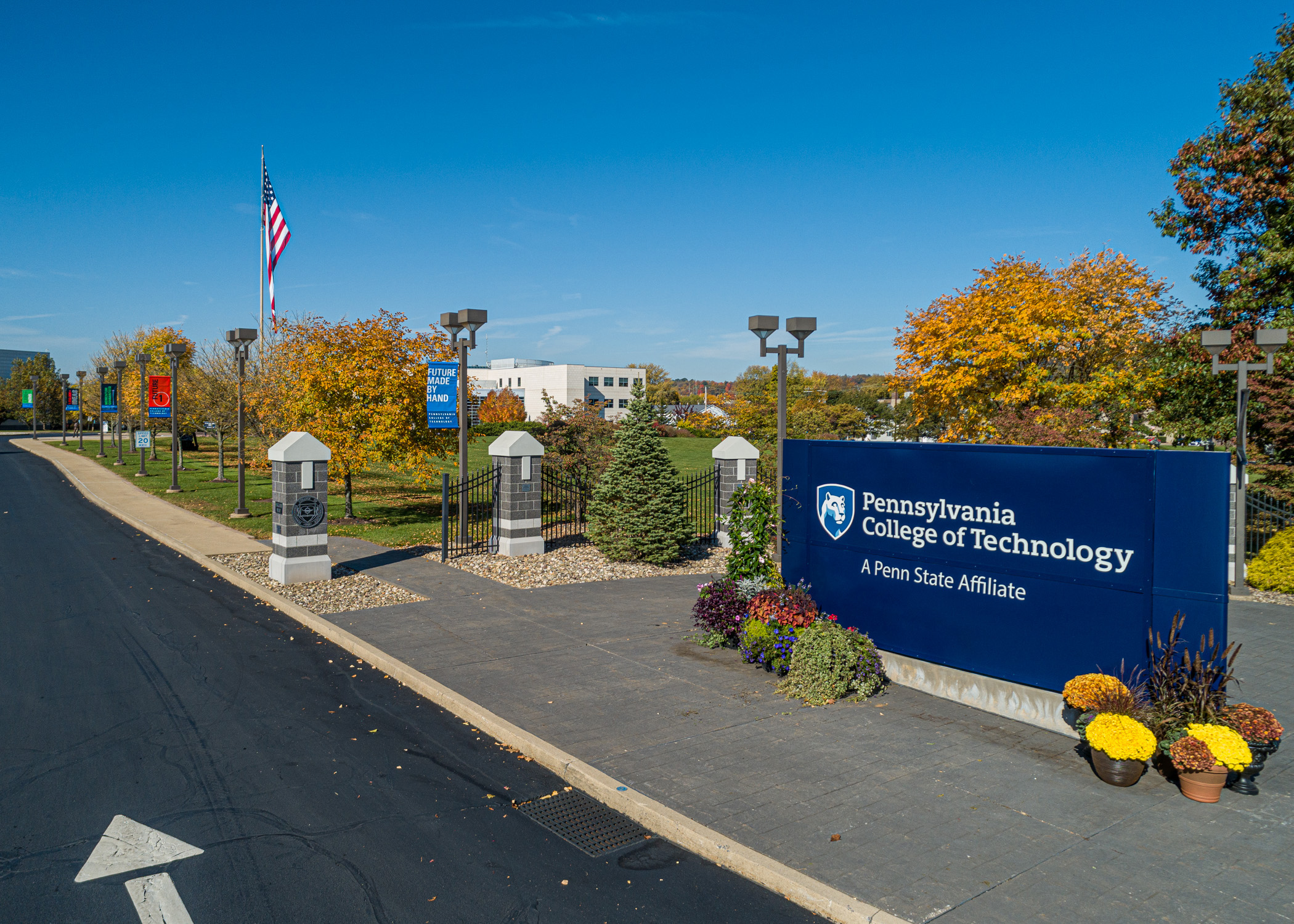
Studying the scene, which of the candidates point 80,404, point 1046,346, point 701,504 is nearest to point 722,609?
point 701,504

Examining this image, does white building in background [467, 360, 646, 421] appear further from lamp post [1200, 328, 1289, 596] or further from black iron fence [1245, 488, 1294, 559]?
lamp post [1200, 328, 1289, 596]

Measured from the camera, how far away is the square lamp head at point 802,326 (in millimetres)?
14023

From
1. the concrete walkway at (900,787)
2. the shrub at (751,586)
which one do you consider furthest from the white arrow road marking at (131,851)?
the shrub at (751,586)

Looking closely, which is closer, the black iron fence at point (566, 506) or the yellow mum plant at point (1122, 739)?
the yellow mum plant at point (1122, 739)

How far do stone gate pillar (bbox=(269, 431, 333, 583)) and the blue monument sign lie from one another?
8230mm

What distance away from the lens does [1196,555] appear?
20.4ft

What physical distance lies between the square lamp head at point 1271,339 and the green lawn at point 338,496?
15707mm

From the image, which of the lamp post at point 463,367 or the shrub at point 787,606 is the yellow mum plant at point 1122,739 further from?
the lamp post at point 463,367

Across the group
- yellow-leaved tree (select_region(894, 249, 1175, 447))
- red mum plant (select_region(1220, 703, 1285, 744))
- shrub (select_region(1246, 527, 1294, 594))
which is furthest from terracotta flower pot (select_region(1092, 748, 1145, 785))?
yellow-leaved tree (select_region(894, 249, 1175, 447))

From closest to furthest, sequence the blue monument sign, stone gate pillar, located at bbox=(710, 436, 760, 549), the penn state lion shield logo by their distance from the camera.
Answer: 1. the blue monument sign
2. the penn state lion shield logo
3. stone gate pillar, located at bbox=(710, 436, 760, 549)

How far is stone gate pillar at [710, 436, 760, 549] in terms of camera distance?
1761 centimetres

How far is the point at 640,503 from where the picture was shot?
15180mm

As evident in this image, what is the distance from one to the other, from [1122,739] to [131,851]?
22.2ft

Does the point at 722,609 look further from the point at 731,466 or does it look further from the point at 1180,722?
the point at 731,466
